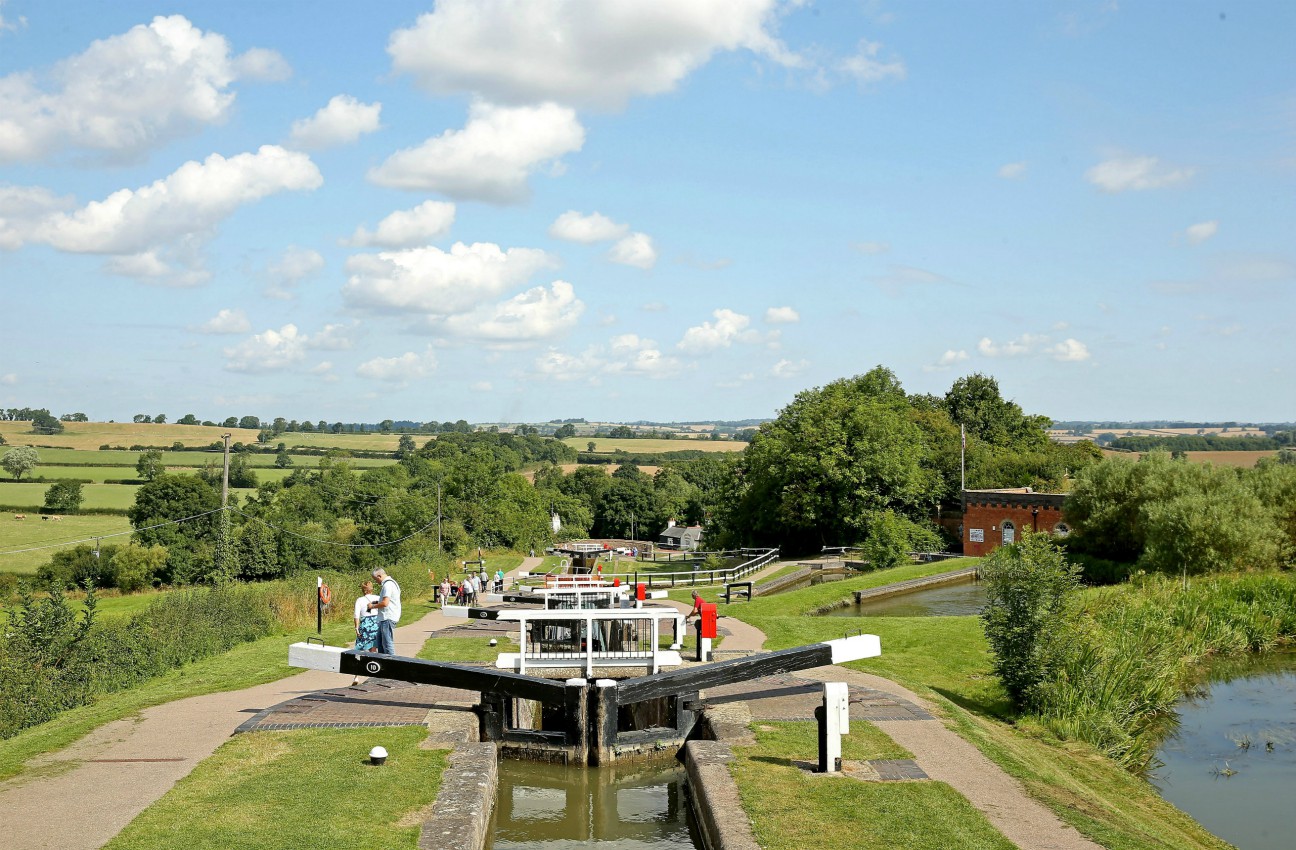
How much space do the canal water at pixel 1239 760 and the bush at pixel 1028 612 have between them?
203 centimetres

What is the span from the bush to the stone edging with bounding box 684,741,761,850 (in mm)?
5100

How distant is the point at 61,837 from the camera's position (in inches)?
319

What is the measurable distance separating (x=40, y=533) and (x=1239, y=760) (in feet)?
214

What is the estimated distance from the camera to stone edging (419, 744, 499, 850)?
838 centimetres

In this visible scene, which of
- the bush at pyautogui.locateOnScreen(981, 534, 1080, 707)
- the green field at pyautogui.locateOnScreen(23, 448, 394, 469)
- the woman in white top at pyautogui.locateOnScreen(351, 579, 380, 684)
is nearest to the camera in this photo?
the woman in white top at pyautogui.locateOnScreen(351, 579, 380, 684)

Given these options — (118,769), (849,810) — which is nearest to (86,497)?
(118,769)

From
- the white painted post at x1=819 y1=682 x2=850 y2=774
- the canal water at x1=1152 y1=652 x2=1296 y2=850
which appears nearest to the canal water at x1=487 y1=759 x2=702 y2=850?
the white painted post at x1=819 y1=682 x2=850 y2=774

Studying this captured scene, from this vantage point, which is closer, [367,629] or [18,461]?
[367,629]

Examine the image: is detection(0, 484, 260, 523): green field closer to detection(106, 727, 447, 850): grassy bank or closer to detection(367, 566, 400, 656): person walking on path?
detection(367, 566, 400, 656): person walking on path

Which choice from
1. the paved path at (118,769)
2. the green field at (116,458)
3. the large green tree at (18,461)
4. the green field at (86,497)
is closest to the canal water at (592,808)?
the paved path at (118,769)

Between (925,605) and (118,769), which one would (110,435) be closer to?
(925,605)

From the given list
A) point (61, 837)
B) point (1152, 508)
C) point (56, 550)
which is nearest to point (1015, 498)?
point (1152, 508)

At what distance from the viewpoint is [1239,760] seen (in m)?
14.4

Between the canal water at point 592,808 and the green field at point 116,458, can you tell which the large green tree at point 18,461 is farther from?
the canal water at point 592,808
